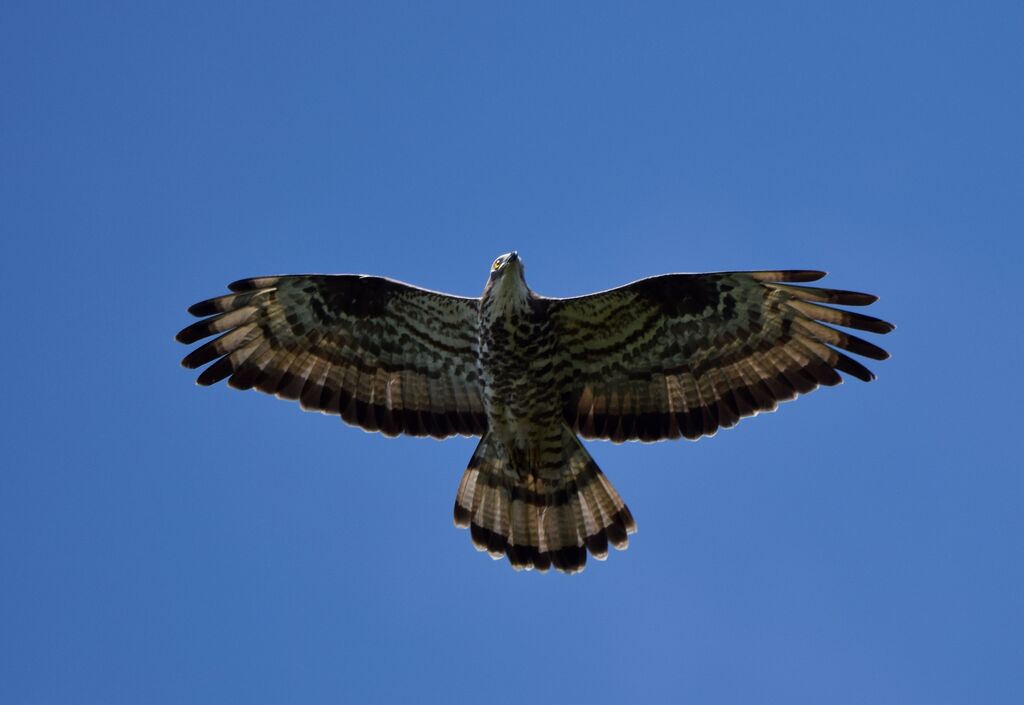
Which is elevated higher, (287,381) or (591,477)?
(287,381)

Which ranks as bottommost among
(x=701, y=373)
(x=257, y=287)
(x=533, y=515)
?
(x=533, y=515)

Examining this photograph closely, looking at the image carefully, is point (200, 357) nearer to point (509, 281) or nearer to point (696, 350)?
point (509, 281)

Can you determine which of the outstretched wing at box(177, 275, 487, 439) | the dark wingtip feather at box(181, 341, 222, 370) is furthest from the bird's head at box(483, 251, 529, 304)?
the dark wingtip feather at box(181, 341, 222, 370)

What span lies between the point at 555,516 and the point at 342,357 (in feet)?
7.49

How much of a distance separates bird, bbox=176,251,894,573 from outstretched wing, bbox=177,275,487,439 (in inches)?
0.5

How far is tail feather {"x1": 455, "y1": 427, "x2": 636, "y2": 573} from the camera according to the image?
12.5m

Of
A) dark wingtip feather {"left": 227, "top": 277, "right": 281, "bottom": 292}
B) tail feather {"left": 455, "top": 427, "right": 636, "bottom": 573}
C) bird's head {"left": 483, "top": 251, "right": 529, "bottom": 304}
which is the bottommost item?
tail feather {"left": 455, "top": 427, "right": 636, "bottom": 573}

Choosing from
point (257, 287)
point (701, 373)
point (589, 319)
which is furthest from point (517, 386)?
point (257, 287)

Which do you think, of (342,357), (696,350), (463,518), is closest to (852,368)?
(696,350)

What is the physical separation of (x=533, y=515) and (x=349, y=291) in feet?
8.07

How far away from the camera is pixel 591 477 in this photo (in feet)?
41.2

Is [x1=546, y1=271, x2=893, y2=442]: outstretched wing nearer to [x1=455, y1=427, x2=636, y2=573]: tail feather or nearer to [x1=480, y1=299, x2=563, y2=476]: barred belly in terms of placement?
[x1=480, y1=299, x2=563, y2=476]: barred belly

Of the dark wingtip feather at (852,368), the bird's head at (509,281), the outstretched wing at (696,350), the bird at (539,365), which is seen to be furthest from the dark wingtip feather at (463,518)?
the dark wingtip feather at (852,368)

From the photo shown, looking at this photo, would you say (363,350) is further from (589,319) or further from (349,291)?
(589,319)
